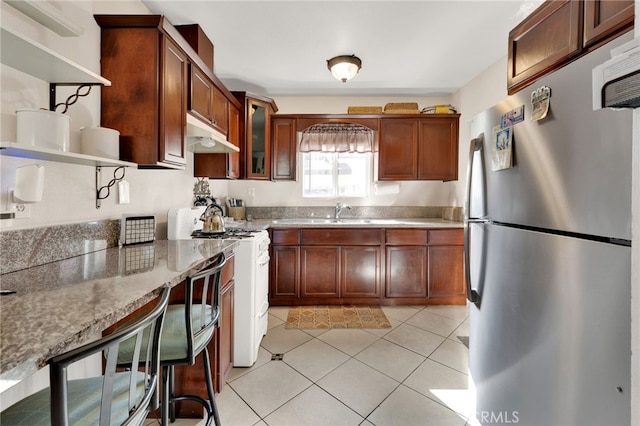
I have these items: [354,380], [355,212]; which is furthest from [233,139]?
[354,380]

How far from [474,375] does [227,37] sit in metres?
3.08

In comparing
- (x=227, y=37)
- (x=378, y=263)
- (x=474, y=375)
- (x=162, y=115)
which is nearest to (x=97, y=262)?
(x=162, y=115)

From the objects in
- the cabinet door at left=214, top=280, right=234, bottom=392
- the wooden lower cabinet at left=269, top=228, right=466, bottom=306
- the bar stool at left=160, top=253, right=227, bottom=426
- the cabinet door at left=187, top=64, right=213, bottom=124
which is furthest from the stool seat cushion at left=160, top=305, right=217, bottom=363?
the wooden lower cabinet at left=269, top=228, right=466, bottom=306

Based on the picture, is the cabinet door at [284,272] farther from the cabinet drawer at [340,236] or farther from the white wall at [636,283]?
the white wall at [636,283]

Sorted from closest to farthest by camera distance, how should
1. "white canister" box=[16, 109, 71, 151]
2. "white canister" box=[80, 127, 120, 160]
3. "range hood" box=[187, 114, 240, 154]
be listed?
1. "white canister" box=[16, 109, 71, 151]
2. "white canister" box=[80, 127, 120, 160]
3. "range hood" box=[187, 114, 240, 154]

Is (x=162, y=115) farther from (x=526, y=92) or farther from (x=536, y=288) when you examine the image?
(x=536, y=288)

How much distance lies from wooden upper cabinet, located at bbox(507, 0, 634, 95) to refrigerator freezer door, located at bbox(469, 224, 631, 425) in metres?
0.72

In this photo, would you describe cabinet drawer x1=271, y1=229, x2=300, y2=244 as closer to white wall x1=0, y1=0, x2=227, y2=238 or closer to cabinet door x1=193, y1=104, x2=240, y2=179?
cabinet door x1=193, y1=104, x2=240, y2=179

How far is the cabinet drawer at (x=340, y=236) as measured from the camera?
299 cm

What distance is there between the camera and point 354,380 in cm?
179

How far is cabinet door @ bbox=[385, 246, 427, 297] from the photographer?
3018mm

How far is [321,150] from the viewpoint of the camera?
3.46m

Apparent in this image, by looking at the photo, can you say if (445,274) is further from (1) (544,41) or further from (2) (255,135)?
(2) (255,135)

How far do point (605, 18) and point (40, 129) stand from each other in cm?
209
